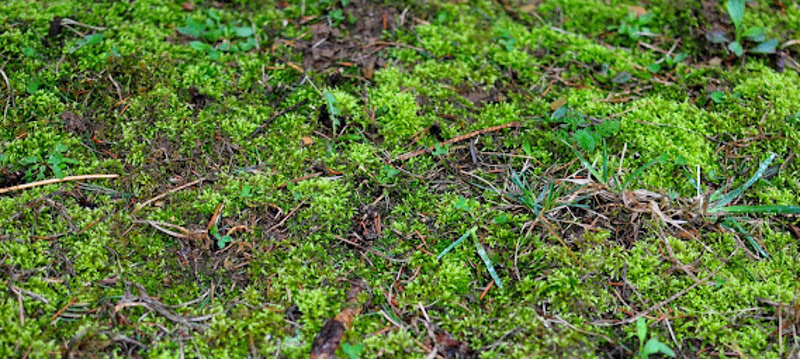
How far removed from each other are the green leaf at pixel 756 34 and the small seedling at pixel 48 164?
3.90 metres

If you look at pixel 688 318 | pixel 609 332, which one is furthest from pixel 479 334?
pixel 688 318

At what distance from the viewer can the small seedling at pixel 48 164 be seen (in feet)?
9.17

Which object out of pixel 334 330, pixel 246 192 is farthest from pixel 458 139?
pixel 334 330

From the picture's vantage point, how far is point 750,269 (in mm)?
2625

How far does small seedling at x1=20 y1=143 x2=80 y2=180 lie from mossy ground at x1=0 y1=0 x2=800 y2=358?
2cm

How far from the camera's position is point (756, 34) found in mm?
3637

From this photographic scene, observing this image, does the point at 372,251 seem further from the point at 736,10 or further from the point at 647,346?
the point at 736,10

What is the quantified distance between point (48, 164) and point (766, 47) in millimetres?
4085

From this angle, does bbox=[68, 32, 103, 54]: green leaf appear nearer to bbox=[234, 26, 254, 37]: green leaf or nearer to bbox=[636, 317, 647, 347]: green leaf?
bbox=[234, 26, 254, 37]: green leaf

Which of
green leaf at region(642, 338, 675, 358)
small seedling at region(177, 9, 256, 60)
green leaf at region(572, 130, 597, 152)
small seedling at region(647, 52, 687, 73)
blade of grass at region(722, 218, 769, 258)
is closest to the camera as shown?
green leaf at region(642, 338, 675, 358)

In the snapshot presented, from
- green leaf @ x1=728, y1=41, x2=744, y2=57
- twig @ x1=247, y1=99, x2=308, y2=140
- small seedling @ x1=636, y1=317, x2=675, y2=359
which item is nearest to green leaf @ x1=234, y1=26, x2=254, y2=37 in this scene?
twig @ x1=247, y1=99, x2=308, y2=140

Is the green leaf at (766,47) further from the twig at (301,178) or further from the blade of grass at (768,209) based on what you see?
the twig at (301,178)

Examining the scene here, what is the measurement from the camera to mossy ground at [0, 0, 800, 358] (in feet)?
7.90

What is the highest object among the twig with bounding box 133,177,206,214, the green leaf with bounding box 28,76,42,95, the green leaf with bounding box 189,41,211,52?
the green leaf with bounding box 189,41,211,52
